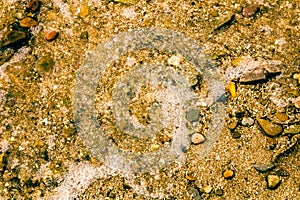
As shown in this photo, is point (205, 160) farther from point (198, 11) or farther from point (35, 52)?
point (35, 52)

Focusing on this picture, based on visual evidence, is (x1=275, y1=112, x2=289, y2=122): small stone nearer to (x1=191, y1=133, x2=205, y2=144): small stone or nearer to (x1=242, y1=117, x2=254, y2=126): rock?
(x1=242, y1=117, x2=254, y2=126): rock

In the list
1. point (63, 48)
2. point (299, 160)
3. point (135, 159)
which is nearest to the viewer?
point (299, 160)

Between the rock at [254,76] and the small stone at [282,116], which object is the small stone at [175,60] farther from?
the small stone at [282,116]

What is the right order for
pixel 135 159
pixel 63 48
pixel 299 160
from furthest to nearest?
pixel 63 48 → pixel 135 159 → pixel 299 160

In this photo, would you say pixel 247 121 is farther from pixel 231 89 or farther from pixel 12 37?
pixel 12 37

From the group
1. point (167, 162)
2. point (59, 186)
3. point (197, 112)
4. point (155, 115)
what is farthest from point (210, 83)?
point (59, 186)

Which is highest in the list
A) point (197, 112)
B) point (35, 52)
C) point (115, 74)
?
point (35, 52)

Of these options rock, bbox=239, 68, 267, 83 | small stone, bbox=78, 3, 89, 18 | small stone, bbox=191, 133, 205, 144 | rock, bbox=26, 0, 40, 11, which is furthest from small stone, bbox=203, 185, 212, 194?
rock, bbox=26, 0, 40, 11
